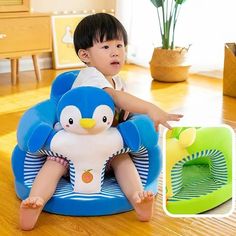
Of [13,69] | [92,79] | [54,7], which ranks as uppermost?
[54,7]

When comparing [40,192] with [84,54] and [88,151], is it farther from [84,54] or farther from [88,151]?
[84,54]

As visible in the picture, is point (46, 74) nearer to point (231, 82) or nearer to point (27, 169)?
point (231, 82)

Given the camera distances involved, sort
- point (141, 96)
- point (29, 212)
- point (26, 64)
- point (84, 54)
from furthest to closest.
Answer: point (26, 64)
point (141, 96)
point (84, 54)
point (29, 212)

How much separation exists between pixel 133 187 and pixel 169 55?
1.98 metres

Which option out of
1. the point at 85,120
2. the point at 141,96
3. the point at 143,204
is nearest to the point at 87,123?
the point at 85,120

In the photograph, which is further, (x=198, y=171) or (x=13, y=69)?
(x=13, y=69)

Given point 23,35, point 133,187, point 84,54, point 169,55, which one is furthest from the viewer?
point 169,55

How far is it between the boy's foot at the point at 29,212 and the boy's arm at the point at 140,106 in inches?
14.7

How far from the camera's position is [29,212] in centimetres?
130

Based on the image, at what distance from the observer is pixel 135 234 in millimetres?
1309

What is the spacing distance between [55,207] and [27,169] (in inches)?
6.6

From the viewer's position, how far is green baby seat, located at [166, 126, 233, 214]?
3.49ft

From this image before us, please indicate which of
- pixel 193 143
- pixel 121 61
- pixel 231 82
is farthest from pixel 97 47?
pixel 231 82

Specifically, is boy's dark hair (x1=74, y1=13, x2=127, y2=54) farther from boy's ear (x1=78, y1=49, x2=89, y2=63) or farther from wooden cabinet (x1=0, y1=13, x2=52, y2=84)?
wooden cabinet (x1=0, y1=13, x2=52, y2=84)
